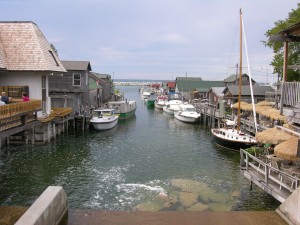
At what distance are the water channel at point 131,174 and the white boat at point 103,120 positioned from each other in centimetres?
428

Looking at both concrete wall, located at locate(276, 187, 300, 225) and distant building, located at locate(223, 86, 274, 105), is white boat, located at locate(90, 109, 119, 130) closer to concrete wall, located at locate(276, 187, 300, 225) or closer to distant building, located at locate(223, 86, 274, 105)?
distant building, located at locate(223, 86, 274, 105)

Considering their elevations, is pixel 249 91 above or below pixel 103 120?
above

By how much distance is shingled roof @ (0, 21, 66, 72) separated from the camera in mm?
28766

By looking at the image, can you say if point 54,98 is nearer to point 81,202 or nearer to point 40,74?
point 40,74

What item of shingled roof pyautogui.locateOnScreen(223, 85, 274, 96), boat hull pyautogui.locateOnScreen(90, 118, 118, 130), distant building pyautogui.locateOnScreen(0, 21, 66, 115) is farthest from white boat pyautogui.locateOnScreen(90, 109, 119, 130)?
shingled roof pyautogui.locateOnScreen(223, 85, 274, 96)

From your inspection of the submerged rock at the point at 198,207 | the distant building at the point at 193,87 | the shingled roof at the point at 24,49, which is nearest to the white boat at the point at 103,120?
the shingled roof at the point at 24,49

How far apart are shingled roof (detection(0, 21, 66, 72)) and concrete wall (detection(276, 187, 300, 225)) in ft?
78.3

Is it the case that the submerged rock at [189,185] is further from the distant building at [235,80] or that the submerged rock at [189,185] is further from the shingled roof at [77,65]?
the distant building at [235,80]

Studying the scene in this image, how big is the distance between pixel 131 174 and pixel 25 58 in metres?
14.8

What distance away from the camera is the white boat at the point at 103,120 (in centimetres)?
4212

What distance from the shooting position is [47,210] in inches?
347

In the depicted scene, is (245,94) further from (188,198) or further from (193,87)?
(188,198)

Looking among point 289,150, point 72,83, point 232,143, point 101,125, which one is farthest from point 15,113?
point 72,83

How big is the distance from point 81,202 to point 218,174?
10.3 meters
